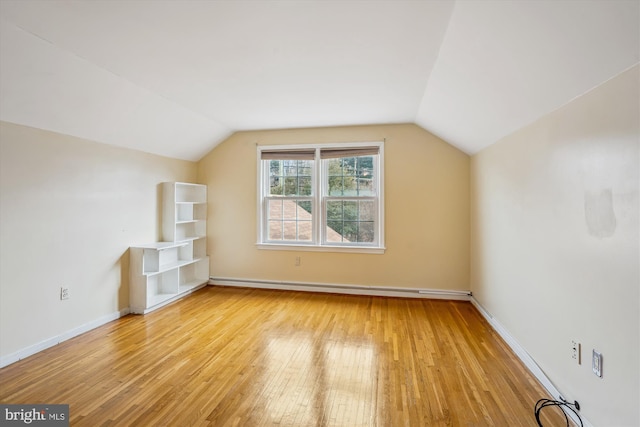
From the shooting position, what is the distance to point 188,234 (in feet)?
15.8

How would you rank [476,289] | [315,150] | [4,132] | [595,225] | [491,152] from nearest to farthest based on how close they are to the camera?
[595,225]
[4,132]
[491,152]
[476,289]
[315,150]

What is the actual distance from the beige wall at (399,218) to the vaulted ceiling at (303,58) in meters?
0.78

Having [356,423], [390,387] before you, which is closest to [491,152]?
[390,387]

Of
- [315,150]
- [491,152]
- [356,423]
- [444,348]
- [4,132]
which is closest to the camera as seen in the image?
[356,423]

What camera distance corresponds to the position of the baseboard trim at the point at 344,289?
423 centimetres

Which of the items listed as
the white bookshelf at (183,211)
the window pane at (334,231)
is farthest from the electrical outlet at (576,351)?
the white bookshelf at (183,211)

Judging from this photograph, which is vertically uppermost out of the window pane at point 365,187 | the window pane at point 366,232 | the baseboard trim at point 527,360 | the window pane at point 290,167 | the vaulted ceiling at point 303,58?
the vaulted ceiling at point 303,58

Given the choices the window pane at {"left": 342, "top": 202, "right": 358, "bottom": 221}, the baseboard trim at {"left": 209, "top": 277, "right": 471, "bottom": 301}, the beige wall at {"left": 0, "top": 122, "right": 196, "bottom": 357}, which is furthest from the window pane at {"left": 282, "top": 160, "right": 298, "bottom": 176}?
the beige wall at {"left": 0, "top": 122, "right": 196, "bottom": 357}

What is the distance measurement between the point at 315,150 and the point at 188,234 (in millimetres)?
2284

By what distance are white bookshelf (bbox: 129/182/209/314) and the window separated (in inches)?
38.0

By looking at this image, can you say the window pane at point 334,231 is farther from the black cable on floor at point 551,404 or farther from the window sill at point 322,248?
the black cable on floor at point 551,404

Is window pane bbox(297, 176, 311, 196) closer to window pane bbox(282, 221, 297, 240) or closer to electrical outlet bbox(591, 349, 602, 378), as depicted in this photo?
window pane bbox(282, 221, 297, 240)

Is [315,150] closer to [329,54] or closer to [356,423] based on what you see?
[329,54]

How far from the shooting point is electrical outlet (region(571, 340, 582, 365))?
6.06ft
